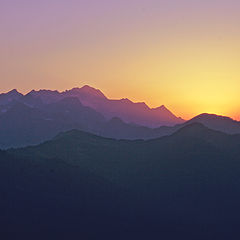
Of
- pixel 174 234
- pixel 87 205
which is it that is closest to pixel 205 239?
pixel 174 234

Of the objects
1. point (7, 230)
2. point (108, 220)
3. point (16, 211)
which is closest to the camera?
point (7, 230)

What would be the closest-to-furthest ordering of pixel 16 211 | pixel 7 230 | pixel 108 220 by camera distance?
pixel 7 230 → pixel 16 211 → pixel 108 220

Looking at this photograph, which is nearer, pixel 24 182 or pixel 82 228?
pixel 82 228

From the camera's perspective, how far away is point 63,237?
553 feet

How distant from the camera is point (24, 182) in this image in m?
200

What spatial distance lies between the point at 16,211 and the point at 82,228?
2809 cm

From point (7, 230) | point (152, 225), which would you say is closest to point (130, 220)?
point (152, 225)

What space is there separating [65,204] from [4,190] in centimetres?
2735

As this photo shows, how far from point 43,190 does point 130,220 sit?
42.3 m

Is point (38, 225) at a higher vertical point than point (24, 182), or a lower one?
lower

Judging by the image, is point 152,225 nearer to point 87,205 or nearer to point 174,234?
point 174,234

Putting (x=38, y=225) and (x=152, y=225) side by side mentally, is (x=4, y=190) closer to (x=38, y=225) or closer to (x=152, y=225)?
(x=38, y=225)

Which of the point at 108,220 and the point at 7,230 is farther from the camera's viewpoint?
the point at 108,220

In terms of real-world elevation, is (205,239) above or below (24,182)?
below
